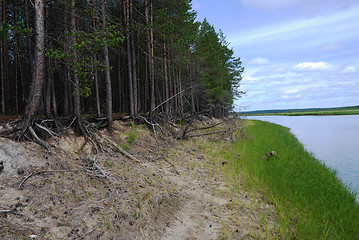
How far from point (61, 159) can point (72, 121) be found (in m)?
2.07

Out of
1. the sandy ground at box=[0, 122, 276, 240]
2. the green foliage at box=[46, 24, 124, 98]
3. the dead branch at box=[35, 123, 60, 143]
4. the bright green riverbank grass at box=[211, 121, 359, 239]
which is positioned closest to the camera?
the sandy ground at box=[0, 122, 276, 240]

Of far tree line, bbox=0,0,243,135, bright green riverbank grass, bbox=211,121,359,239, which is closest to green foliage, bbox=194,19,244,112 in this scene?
far tree line, bbox=0,0,243,135

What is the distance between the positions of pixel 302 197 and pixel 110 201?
4918 millimetres

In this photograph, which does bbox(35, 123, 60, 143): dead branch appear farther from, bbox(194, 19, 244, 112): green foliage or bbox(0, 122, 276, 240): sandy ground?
bbox(194, 19, 244, 112): green foliage

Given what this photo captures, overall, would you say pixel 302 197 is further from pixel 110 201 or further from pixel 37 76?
pixel 37 76

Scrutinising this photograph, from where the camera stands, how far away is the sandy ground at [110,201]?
3643mm

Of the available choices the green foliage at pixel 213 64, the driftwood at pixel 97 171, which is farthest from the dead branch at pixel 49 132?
the green foliage at pixel 213 64

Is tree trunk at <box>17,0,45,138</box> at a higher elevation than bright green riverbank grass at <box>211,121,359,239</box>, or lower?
higher

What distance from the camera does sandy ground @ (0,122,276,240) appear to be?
143 inches

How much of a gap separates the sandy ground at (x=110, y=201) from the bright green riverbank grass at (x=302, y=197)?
0.42m

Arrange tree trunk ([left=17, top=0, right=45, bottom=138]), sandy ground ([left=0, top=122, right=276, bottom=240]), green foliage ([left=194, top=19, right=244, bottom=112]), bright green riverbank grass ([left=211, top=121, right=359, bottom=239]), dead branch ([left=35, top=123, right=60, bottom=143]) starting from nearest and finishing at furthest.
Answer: sandy ground ([left=0, top=122, right=276, bottom=240]) < bright green riverbank grass ([left=211, top=121, right=359, bottom=239]) < tree trunk ([left=17, top=0, right=45, bottom=138]) < dead branch ([left=35, top=123, right=60, bottom=143]) < green foliage ([left=194, top=19, right=244, bottom=112])

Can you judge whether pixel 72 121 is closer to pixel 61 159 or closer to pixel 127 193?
pixel 61 159

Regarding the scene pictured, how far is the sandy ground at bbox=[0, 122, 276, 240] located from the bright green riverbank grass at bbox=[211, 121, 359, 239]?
0.42m

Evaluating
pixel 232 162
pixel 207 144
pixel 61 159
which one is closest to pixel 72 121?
pixel 61 159
